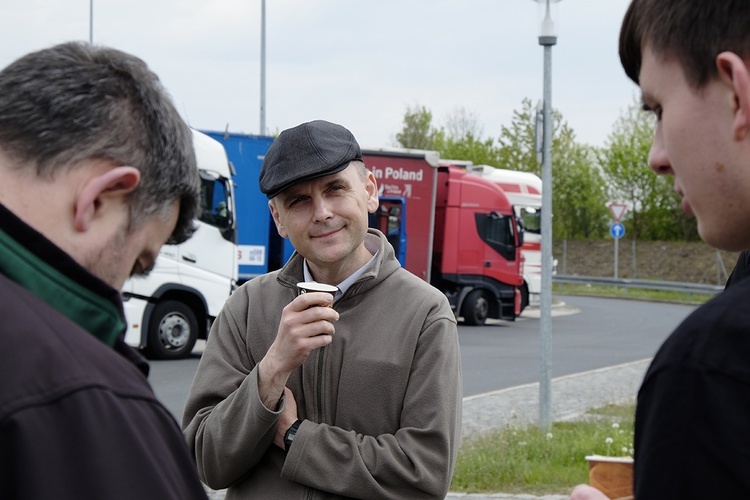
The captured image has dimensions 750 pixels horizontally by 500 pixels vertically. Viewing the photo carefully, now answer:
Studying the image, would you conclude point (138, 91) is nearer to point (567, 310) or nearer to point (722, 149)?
point (722, 149)

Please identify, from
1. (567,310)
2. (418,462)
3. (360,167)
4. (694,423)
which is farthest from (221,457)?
(567,310)

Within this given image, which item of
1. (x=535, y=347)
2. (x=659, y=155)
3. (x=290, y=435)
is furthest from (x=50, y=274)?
(x=535, y=347)

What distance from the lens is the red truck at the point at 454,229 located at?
72.4 feet

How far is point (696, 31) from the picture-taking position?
1.31m

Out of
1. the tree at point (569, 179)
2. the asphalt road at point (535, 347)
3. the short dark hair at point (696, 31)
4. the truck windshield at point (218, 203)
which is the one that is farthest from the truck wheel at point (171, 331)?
the tree at point (569, 179)

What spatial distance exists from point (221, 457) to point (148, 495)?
147 cm

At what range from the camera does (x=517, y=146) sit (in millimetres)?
46750

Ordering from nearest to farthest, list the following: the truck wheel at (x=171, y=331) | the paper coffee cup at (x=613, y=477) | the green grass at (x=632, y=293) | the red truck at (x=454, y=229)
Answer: the paper coffee cup at (x=613, y=477) < the truck wheel at (x=171, y=331) < the red truck at (x=454, y=229) < the green grass at (x=632, y=293)

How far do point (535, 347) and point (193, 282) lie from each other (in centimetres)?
681

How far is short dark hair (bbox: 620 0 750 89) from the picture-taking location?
4.20ft

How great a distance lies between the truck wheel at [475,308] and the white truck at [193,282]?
28.0ft

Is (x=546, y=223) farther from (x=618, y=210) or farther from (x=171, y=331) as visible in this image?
(x=618, y=210)

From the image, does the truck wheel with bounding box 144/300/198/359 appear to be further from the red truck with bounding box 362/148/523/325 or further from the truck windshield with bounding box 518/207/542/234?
the truck windshield with bounding box 518/207/542/234

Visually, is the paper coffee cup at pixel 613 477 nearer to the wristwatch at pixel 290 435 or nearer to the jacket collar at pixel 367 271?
the wristwatch at pixel 290 435
